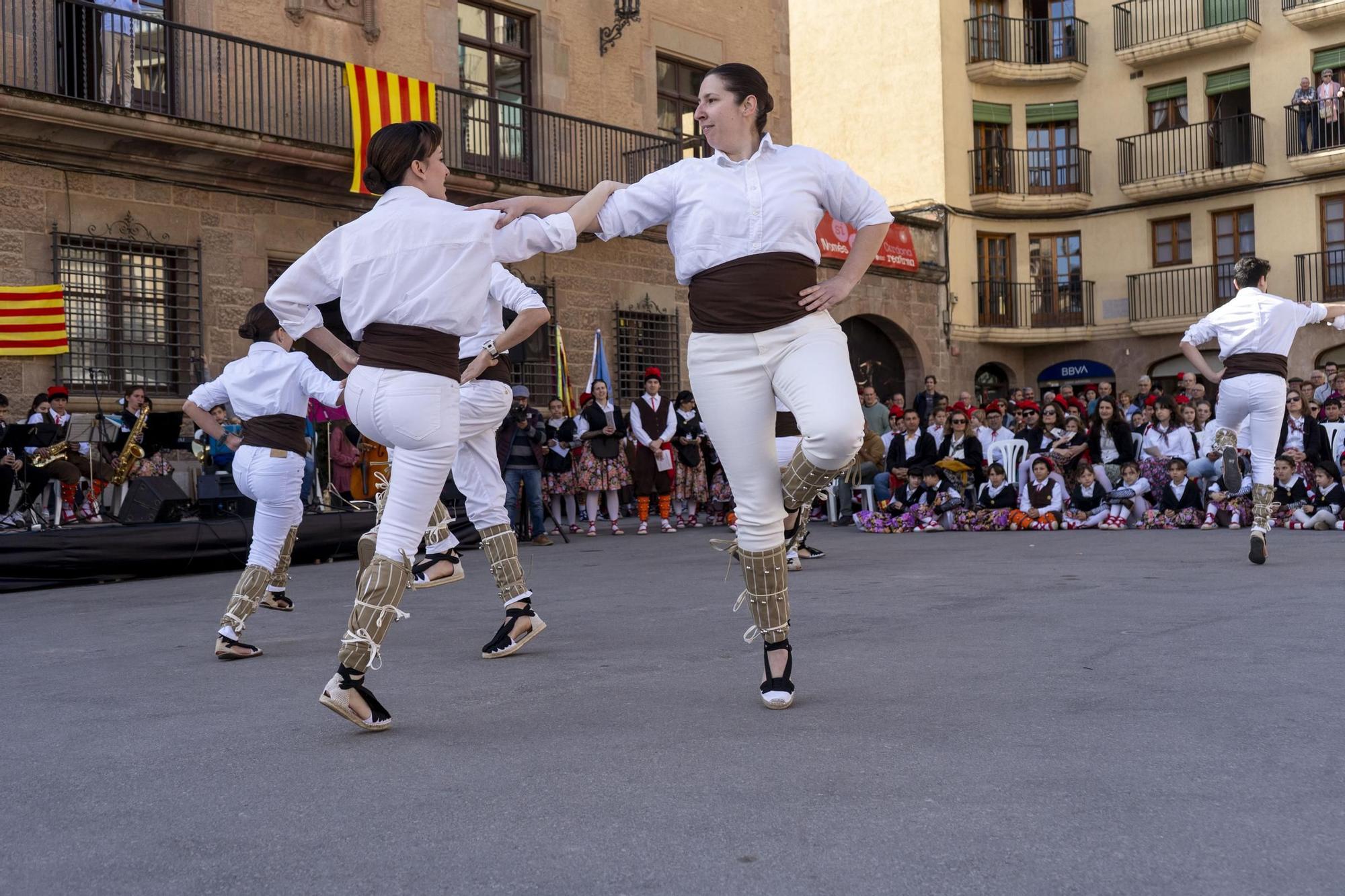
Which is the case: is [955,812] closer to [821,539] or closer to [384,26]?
[821,539]

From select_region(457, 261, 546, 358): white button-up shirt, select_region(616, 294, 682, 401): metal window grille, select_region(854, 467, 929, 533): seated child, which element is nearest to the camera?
select_region(457, 261, 546, 358): white button-up shirt

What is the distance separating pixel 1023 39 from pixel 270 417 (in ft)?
97.5

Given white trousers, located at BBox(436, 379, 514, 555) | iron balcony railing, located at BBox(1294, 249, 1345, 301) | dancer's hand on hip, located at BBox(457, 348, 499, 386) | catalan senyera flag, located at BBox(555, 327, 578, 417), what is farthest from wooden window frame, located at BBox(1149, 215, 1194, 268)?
dancer's hand on hip, located at BBox(457, 348, 499, 386)

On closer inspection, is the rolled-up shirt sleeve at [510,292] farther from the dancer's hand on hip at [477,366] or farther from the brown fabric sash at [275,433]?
the brown fabric sash at [275,433]

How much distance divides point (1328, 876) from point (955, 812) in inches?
29.3

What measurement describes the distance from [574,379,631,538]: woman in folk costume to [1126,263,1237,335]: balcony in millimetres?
18590

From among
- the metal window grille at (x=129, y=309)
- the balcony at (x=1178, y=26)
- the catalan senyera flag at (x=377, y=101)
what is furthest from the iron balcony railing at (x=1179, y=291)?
the metal window grille at (x=129, y=309)

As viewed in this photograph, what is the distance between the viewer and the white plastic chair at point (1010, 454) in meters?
15.9

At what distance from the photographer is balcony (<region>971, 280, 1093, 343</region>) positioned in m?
31.5

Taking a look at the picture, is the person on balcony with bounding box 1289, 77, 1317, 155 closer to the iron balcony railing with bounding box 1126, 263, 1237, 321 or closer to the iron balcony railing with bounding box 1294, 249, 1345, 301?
the iron balcony railing with bounding box 1294, 249, 1345, 301

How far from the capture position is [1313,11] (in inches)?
1113

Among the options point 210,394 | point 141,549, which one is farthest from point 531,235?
point 141,549

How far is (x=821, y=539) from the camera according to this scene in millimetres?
13602

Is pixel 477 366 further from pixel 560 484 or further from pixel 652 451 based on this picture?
pixel 652 451
